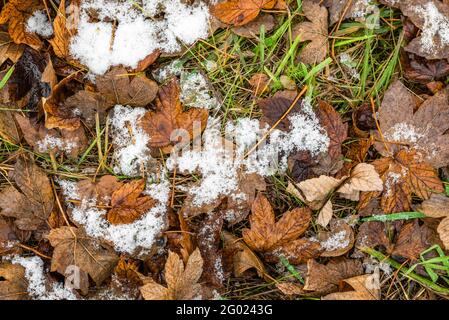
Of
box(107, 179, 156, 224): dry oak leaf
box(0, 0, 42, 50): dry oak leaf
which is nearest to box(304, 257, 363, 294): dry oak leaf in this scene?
box(107, 179, 156, 224): dry oak leaf

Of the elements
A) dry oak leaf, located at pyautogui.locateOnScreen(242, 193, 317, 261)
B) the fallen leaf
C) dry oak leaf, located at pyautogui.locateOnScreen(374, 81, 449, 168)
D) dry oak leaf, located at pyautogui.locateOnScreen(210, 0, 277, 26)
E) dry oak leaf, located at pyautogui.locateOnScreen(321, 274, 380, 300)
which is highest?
dry oak leaf, located at pyautogui.locateOnScreen(210, 0, 277, 26)

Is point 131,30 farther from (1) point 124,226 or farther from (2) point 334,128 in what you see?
(2) point 334,128

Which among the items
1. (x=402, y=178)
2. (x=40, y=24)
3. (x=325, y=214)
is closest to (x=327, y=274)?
(x=325, y=214)

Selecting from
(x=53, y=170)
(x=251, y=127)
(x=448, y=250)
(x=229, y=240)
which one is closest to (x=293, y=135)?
(x=251, y=127)

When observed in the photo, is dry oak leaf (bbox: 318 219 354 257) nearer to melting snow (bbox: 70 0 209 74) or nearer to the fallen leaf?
the fallen leaf
